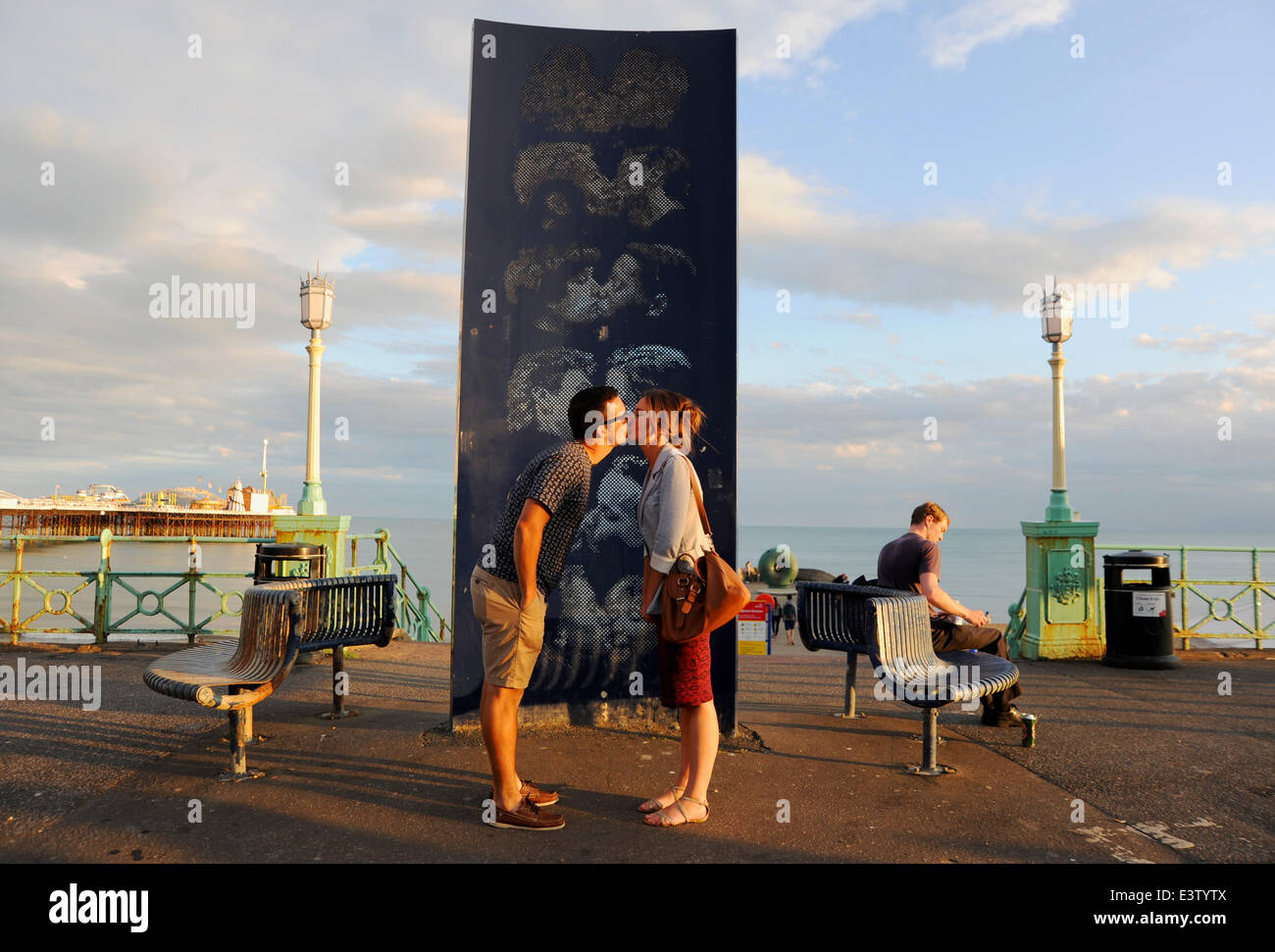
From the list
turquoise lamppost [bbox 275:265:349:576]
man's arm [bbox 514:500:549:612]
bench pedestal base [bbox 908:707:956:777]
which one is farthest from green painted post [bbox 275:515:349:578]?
bench pedestal base [bbox 908:707:956:777]

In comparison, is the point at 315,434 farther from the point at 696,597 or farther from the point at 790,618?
the point at 790,618

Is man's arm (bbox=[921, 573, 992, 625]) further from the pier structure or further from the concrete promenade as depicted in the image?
the pier structure

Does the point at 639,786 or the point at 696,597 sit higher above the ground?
the point at 696,597

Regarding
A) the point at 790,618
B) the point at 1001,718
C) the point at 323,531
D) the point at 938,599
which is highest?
the point at 323,531

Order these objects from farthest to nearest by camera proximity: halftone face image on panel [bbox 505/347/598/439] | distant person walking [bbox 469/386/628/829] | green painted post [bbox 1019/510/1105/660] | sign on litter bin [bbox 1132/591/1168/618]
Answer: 1. green painted post [bbox 1019/510/1105/660]
2. sign on litter bin [bbox 1132/591/1168/618]
3. halftone face image on panel [bbox 505/347/598/439]
4. distant person walking [bbox 469/386/628/829]

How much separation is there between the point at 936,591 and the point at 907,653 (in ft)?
2.34

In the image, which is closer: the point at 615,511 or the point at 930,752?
the point at 930,752

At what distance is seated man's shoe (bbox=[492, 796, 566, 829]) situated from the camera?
3445 millimetres

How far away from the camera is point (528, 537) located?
11.0 ft

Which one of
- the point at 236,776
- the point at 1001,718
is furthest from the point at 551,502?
the point at 1001,718

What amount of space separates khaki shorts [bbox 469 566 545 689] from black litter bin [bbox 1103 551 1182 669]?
6824 millimetres

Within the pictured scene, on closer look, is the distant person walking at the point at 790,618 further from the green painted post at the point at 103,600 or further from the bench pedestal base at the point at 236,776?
the bench pedestal base at the point at 236,776

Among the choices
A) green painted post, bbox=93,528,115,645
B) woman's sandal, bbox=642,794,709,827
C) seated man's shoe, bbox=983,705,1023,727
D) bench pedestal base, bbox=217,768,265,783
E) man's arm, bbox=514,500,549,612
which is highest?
man's arm, bbox=514,500,549,612
